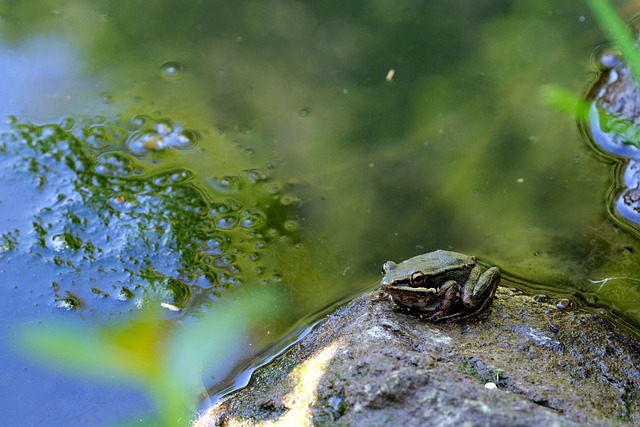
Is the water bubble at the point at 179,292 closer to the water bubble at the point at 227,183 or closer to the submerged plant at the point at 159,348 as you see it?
the submerged plant at the point at 159,348

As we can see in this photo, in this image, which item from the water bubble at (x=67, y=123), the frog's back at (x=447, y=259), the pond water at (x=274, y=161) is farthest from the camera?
the water bubble at (x=67, y=123)

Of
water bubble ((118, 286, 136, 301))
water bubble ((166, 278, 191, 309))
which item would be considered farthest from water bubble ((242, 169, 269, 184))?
water bubble ((118, 286, 136, 301))

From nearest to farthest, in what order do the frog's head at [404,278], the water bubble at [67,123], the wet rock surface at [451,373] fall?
the wet rock surface at [451,373] < the frog's head at [404,278] < the water bubble at [67,123]

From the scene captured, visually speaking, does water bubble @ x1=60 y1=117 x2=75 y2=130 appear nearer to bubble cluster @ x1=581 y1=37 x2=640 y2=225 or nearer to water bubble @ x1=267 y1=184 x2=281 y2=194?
water bubble @ x1=267 y1=184 x2=281 y2=194

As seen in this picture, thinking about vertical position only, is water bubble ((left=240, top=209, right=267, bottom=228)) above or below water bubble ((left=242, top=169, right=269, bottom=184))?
below

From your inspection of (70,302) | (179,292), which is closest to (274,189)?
(179,292)

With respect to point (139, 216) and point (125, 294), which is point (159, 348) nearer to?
point (125, 294)

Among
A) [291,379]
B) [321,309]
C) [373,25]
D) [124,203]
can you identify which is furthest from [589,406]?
[373,25]

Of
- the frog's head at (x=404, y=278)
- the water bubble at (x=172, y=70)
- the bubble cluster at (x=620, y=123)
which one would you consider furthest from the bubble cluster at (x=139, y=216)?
the bubble cluster at (x=620, y=123)
